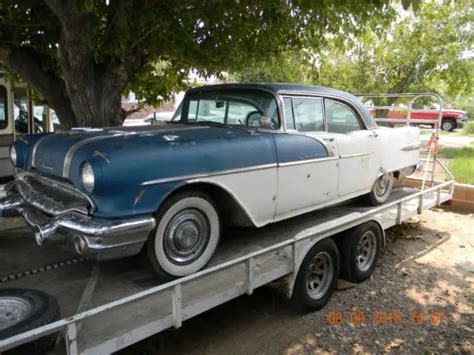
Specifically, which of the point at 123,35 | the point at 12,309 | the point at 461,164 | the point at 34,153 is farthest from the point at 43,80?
the point at 461,164

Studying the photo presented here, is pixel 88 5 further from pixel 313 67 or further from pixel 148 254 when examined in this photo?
pixel 313 67

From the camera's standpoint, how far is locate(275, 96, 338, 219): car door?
12.9ft

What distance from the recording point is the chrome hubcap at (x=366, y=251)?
484 centimetres

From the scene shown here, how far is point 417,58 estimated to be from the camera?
13.2m

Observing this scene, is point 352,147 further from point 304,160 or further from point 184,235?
point 184,235

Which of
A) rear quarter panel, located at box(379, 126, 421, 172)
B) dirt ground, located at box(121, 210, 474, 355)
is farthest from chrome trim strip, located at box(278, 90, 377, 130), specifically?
dirt ground, located at box(121, 210, 474, 355)

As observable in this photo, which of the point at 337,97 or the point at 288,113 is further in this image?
the point at 337,97

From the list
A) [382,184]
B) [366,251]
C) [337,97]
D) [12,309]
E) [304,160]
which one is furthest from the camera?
[382,184]

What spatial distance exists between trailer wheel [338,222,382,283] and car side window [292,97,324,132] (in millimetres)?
1141

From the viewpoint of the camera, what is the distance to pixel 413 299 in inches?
181

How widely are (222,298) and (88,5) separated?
2894mm

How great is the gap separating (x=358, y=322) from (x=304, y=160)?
1557 millimetres

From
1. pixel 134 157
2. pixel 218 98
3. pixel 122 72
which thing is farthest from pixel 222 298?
pixel 122 72

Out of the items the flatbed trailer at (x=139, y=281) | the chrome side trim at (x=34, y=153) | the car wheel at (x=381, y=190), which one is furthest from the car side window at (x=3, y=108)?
the car wheel at (x=381, y=190)
